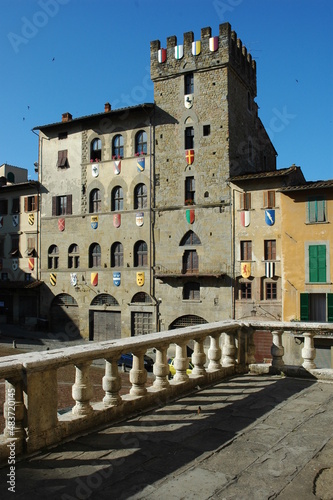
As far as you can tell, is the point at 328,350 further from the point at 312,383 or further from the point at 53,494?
the point at 53,494

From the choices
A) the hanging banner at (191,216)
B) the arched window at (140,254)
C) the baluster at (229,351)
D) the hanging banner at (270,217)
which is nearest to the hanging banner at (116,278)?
the arched window at (140,254)

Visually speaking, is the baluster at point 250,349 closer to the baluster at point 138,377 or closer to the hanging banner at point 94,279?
the baluster at point 138,377

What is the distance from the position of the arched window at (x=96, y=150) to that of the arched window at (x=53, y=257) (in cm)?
806

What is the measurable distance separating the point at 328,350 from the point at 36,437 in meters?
25.7

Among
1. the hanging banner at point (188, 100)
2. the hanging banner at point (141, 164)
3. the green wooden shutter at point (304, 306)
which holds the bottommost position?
the green wooden shutter at point (304, 306)

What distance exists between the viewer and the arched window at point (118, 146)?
123 feet

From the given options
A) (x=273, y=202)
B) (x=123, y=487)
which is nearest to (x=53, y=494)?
(x=123, y=487)

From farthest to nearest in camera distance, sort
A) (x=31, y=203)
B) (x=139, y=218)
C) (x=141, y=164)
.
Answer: (x=31, y=203) < (x=141, y=164) < (x=139, y=218)

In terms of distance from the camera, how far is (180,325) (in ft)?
113

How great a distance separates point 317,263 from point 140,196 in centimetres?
1406

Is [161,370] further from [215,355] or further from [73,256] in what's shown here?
[73,256]

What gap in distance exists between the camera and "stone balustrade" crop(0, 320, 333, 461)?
502 cm

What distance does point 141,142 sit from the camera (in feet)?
121

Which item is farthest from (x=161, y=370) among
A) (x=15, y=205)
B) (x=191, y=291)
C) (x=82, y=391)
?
(x=15, y=205)
